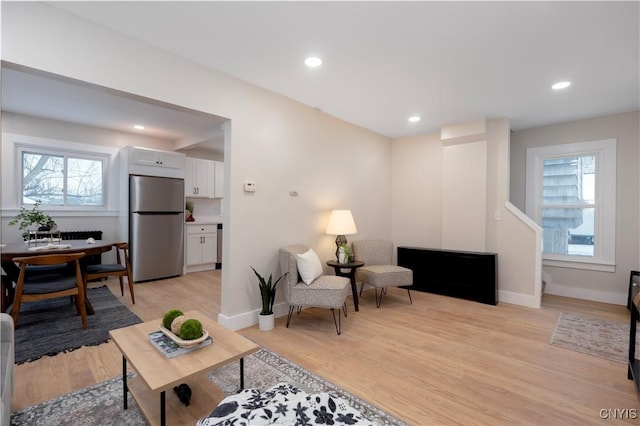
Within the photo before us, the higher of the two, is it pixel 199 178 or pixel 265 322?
pixel 199 178

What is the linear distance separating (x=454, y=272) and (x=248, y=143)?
3.30 meters

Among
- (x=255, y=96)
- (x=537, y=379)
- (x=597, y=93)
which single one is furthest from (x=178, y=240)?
(x=597, y=93)

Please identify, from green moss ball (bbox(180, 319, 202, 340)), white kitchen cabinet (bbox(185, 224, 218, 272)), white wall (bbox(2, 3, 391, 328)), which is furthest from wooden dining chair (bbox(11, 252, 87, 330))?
white kitchen cabinet (bbox(185, 224, 218, 272))

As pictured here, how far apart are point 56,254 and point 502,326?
457cm

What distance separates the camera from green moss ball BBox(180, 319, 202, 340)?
65.2 inches

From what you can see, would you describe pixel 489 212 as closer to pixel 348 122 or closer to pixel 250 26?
pixel 348 122

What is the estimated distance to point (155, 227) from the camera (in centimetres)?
498

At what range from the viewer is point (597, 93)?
3213 millimetres

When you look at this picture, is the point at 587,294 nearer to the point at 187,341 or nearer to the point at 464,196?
the point at 464,196

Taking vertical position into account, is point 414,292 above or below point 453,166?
below

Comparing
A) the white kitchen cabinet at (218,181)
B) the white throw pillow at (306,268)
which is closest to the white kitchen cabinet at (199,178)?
the white kitchen cabinet at (218,181)

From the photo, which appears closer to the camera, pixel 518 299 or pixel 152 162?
pixel 518 299

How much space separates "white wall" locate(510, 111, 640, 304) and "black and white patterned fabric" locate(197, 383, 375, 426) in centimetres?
449

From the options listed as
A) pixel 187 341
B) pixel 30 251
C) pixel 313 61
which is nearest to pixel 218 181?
pixel 30 251
